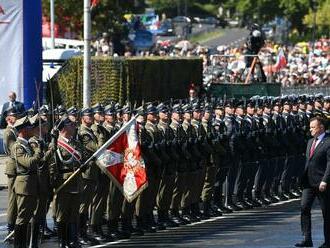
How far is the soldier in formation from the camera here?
17.3 m

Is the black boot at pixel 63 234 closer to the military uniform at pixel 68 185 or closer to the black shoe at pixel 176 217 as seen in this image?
the military uniform at pixel 68 185

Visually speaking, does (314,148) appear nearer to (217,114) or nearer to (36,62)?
(217,114)

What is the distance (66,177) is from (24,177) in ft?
2.53

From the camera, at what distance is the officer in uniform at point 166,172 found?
20688 mm

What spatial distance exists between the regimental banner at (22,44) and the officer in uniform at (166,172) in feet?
25.4

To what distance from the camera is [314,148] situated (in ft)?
59.5

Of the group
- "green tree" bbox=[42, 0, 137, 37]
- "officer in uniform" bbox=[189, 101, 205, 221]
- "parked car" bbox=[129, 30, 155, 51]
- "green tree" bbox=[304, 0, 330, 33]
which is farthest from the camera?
"green tree" bbox=[304, 0, 330, 33]

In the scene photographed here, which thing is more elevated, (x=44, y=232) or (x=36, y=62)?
(x=36, y=62)

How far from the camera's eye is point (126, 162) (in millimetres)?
18422

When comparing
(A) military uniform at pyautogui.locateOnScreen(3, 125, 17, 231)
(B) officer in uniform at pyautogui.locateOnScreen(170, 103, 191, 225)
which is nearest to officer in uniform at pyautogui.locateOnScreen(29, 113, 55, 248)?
(A) military uniform at pyautogui.locateOnScreen(3, 125, 17, 231)

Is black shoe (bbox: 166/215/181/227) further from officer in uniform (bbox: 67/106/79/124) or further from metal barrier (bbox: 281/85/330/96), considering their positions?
metal barrier (bbox: 281/85/330/96)

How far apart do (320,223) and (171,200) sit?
2.25 m

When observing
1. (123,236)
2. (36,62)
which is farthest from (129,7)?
(123,236)

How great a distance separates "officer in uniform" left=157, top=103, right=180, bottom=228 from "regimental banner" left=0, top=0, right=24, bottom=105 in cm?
824
